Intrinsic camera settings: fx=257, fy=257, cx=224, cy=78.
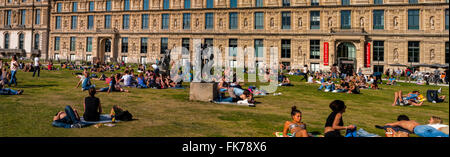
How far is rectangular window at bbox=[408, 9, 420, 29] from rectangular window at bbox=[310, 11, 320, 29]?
14971mm

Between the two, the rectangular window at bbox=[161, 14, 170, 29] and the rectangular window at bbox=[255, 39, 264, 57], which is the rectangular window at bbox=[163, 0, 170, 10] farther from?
the rectangular window at bbox=[255, 39, 264, 57]

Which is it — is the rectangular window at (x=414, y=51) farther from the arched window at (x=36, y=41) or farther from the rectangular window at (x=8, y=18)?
the rectangular window at (x=8, y=18)

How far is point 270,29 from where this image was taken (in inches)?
2003

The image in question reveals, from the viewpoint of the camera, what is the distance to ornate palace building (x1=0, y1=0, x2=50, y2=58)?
66.2 meters

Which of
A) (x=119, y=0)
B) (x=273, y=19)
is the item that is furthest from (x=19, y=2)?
(x=273, y=19)

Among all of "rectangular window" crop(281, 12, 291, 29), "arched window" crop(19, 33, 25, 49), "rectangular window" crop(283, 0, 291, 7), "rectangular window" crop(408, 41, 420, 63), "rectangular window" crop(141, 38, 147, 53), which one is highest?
"rectangular window" crop(283, 0, 291, 7)

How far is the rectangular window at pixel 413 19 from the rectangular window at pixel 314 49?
1546 cm

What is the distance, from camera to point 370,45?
46438mm

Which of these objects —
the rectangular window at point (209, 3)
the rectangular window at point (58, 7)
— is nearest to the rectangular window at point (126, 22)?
the rectangular window at point (209, 3)

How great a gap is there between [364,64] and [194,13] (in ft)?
113

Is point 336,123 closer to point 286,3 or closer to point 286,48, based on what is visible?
point 286,48

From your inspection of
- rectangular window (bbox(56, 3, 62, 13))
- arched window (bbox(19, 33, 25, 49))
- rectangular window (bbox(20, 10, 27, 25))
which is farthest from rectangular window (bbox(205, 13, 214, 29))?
arched window (bbox(19, 33, 25, 49))

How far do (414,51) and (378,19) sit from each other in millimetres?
8349

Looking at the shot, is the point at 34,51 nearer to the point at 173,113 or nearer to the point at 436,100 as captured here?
the point at 173,113
